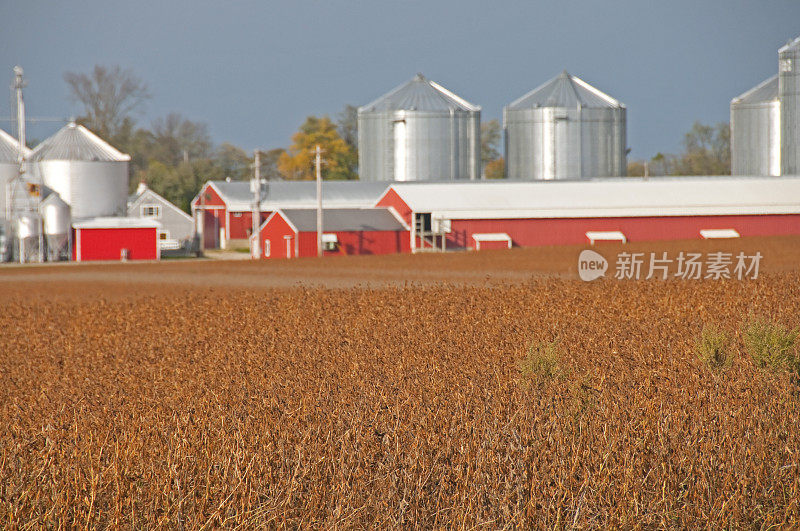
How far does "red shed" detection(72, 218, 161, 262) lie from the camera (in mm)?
49094

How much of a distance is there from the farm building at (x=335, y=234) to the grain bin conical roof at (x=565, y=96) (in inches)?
680

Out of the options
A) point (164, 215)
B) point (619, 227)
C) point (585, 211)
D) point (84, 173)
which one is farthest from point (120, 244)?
point (619, 227)

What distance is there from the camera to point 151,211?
2633 inches

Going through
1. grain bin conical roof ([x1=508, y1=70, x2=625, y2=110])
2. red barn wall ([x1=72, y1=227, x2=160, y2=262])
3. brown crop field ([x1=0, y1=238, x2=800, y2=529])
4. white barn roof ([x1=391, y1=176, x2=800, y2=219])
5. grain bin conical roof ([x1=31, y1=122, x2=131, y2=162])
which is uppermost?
grain bin conical roof ([x1=508, y1=70, x2=625, y2=110])

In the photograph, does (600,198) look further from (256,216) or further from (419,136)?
(256,216)

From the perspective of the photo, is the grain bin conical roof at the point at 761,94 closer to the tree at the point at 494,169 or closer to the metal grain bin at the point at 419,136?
the metal grain bin at the point at 419,136

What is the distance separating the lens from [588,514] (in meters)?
4.75

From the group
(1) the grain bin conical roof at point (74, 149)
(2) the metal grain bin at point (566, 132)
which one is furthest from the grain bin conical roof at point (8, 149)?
(2) the metal grain bin at point (566, 132)

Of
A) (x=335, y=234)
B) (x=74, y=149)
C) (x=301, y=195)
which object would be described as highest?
(x=74, y=149)

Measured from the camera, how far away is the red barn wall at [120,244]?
1933 inches

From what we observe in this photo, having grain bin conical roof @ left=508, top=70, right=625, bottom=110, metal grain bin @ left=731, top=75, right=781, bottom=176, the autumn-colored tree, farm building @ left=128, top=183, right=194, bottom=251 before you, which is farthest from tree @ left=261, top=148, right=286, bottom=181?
metal grain bin @ left=731, top=75, right=781, bottom=176

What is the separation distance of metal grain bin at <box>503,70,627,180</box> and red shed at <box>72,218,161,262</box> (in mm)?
25406

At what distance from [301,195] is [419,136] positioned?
866cm

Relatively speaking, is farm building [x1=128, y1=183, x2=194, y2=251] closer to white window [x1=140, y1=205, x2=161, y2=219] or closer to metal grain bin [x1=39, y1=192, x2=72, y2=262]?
white window [x1=140, y1=205, x2=161, y2=219]
